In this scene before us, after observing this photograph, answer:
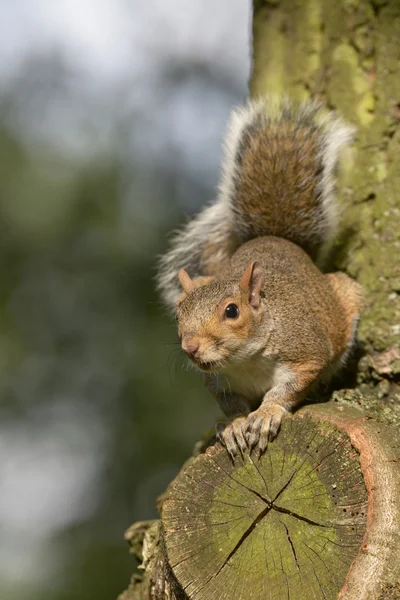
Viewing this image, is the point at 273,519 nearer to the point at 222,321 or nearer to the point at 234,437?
the point at 234,437

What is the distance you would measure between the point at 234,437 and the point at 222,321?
257mm

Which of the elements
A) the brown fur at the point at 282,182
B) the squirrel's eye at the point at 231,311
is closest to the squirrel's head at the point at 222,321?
the squirrel's eye at the point at 231,311

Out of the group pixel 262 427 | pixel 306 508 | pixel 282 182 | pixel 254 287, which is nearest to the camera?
pixel 306 508

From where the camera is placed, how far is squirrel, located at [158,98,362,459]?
5.51ft

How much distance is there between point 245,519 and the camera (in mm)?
1443

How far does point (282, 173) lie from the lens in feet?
7.09

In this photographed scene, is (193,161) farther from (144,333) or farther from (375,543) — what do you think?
(375,543)

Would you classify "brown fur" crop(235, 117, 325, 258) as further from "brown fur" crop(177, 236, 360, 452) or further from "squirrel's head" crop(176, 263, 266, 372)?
"squirrel's head" crop(176, 263, 266, 372)

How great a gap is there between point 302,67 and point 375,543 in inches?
58.7

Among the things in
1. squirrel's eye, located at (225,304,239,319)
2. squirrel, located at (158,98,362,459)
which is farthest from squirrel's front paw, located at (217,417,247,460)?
squirrel's eye, located at (225,304,239,319)

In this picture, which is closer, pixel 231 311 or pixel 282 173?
pixel 231 311

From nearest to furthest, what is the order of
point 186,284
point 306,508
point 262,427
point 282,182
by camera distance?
point 306,508 → point 262,427 → point 186,284 → point 282,182

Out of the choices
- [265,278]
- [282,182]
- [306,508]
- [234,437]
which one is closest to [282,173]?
[282,182]

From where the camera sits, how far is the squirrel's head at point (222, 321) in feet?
5.32
